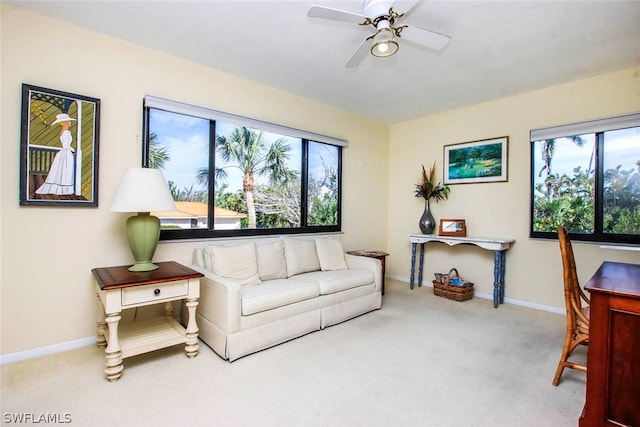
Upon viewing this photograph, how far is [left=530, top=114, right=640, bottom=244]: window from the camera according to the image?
122 inches

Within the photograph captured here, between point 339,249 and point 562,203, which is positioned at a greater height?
point 562,203

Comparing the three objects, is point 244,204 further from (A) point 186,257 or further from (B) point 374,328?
(B) point 374,328

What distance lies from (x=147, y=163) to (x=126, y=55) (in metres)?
0.93

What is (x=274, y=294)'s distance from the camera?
2.54 metres

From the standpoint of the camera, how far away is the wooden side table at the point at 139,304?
77.7 inches

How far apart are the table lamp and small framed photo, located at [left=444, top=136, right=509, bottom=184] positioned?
3.74m

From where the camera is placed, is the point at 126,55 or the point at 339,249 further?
the point at 339,249

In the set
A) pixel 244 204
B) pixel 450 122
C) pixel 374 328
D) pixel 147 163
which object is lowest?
pixel 374 328

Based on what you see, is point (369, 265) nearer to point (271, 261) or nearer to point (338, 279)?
point (338, 279)

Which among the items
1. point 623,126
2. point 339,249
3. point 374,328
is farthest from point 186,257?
point 623,126

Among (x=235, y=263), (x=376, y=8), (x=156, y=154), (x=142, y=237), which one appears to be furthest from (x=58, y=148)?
(x=376, y=8)

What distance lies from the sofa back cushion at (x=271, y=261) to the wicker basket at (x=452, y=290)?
2.18 m

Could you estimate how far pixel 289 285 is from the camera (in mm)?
2768

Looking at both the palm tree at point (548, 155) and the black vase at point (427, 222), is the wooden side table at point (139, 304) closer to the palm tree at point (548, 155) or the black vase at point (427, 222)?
the black vase at point (427, 222)
